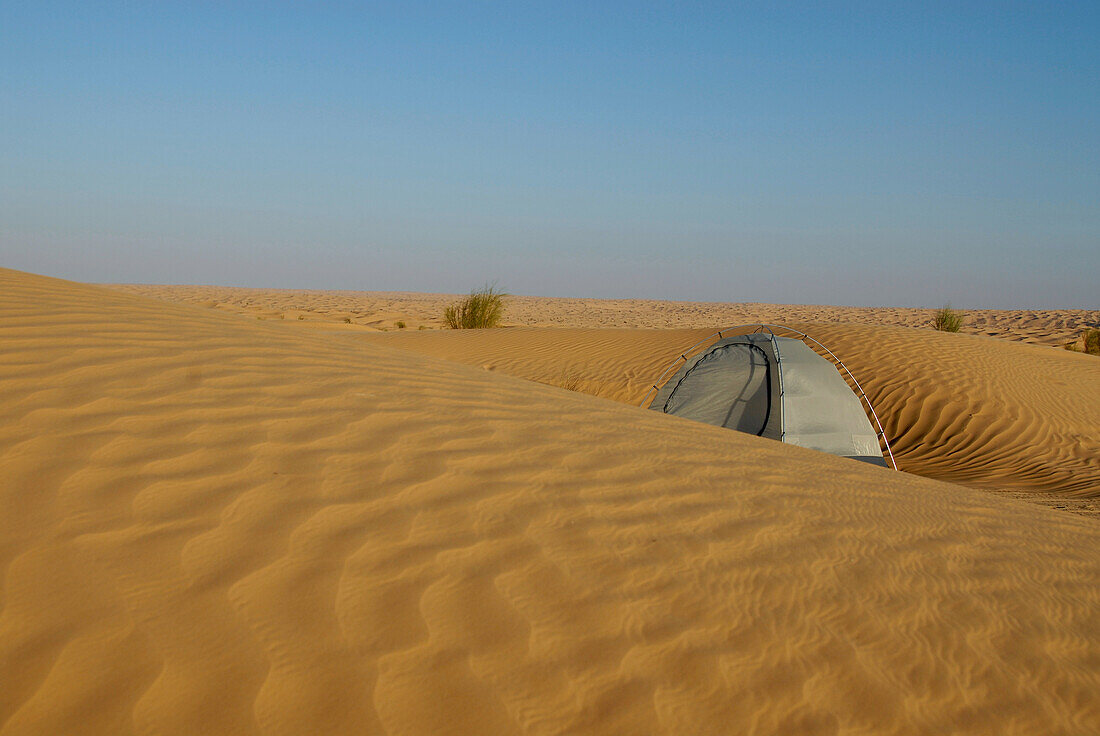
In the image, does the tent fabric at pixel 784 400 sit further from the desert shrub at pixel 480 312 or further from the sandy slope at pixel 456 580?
the desert shrub at pixel 480 312

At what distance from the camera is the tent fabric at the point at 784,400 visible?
26.7 feet

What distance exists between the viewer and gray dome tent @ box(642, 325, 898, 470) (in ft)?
26.7

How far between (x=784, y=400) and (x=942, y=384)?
4.73 metres

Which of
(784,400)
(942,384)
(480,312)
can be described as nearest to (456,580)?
(784,400)

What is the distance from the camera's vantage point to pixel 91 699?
64.0 inches

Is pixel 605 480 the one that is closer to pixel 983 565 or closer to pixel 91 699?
pixel 983 565

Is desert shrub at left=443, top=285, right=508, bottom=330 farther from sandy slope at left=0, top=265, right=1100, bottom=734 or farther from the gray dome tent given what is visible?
sandy slope at left=0, top=265, right=1100, bottom=734

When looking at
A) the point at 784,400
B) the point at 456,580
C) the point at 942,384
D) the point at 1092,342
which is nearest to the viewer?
the point at 456,580

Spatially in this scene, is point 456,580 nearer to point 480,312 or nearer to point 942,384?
point 942,384

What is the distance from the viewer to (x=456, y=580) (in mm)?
2166

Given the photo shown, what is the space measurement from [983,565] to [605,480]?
148 cm

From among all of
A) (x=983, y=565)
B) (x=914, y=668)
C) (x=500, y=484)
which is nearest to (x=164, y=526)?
(x=500, y=484)

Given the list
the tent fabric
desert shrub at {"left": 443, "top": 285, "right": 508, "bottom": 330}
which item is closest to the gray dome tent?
the tent fabric

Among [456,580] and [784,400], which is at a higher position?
[456,580]
